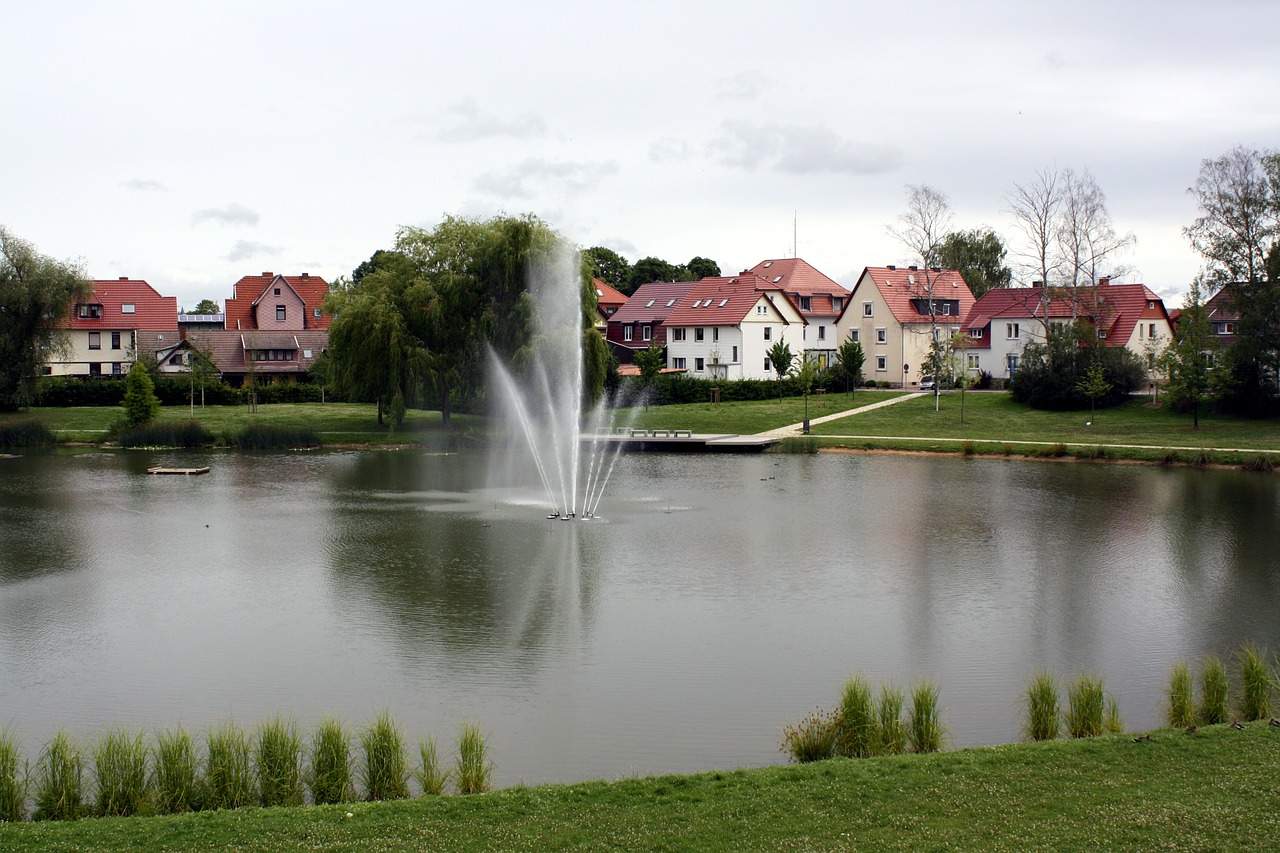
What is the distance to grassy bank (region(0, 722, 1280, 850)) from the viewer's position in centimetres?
989

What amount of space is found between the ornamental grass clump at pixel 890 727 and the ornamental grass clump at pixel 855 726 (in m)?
0.10

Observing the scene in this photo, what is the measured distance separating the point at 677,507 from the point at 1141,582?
1383cm

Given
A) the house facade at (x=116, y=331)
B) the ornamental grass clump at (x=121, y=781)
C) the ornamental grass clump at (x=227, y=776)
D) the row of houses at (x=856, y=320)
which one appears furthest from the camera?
the house facade at (x=116, y=331)

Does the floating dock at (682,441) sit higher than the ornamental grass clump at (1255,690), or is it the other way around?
the floating dock at (682,441)

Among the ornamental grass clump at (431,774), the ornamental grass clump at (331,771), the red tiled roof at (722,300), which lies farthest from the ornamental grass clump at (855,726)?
the red tiled roof at (722,300)

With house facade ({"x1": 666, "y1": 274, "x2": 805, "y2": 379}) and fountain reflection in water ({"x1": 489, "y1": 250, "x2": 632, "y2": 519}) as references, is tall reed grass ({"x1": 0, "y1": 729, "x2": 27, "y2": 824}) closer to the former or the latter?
fountain reflection in water ({"x1": 489, "y1": 250, "x2": 632, "y2": 519})

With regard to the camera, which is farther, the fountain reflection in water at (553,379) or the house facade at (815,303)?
the house facade at (815,303)

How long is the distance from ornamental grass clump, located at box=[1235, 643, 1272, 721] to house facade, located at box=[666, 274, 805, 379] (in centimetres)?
6025

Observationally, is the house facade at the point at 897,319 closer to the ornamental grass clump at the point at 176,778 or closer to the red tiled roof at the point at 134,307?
the red tiled roof at the point at 134,307

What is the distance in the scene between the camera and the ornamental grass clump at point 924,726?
44.0ft

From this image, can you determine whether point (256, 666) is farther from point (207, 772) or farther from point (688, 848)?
point (688, 848)

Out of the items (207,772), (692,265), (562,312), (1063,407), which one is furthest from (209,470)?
(692,265)

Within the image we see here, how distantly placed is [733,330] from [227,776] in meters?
66.6

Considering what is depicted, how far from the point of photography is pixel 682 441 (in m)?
52.3
